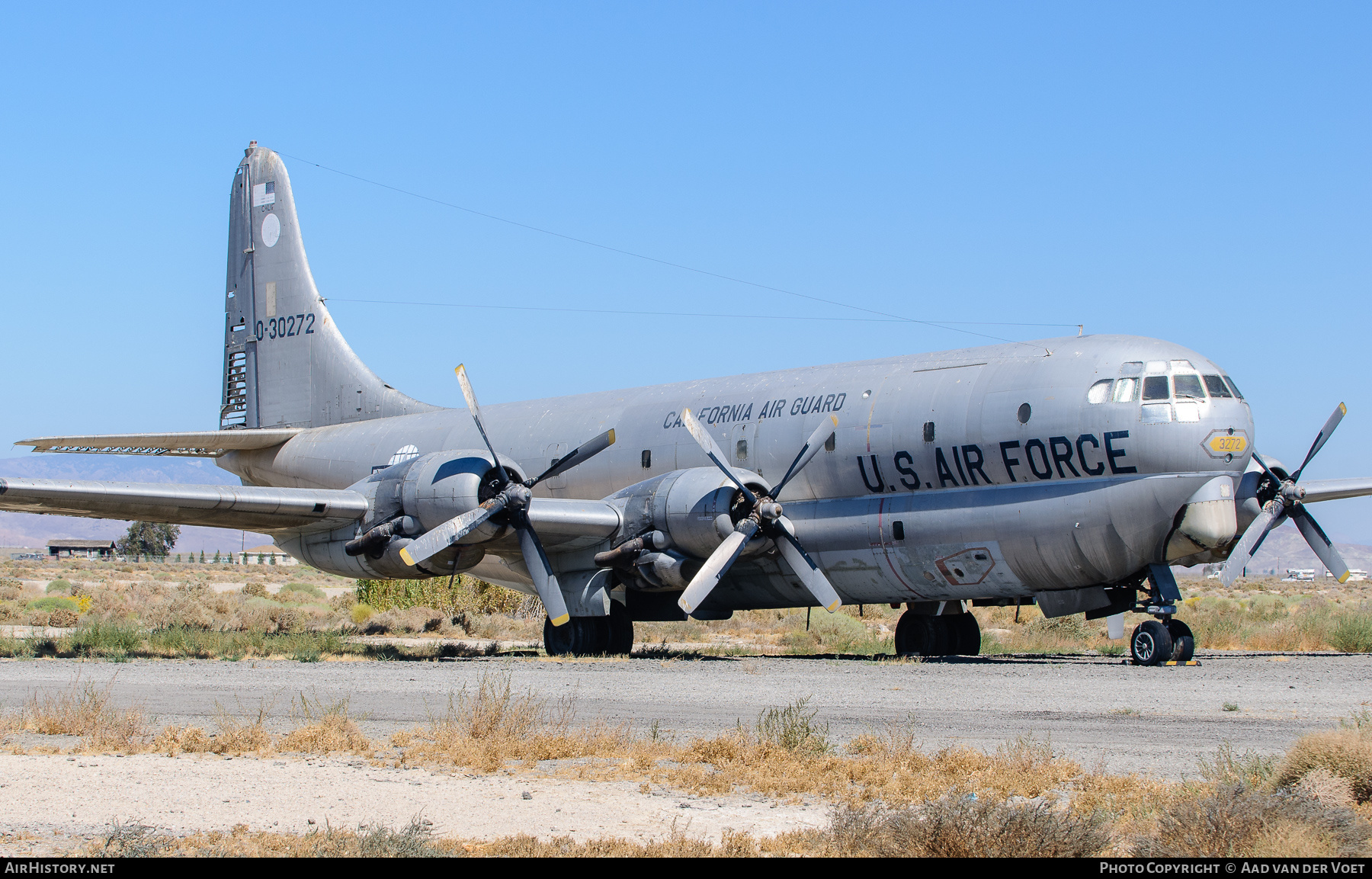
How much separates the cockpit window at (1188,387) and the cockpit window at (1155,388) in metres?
0.12

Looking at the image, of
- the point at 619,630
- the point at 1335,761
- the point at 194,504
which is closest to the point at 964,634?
the point at 619,630

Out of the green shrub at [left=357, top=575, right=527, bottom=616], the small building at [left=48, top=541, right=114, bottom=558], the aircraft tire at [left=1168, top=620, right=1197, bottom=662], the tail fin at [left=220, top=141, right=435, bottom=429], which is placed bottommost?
the small building at [left=48, top=541, right=114, bottom=558]

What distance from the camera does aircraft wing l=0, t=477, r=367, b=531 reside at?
67.8 ft

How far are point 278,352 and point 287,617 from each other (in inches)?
322

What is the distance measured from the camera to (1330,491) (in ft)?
73.9

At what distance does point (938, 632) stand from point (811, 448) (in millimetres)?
4380

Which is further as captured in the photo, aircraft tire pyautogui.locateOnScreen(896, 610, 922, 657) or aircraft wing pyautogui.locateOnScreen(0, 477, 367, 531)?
aircraft tire pyautogui.locateOnScreen(896, 610, 922, 657)

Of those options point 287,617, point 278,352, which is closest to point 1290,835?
point 278,352

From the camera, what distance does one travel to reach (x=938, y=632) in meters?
23.0

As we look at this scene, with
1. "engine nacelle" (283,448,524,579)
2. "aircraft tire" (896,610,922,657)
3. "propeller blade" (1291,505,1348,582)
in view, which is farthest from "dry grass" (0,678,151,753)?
"propeller blade" (1291,505,1348,582)

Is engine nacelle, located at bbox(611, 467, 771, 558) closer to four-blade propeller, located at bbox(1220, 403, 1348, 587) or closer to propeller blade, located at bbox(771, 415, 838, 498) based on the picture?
propeller blade, located at bbox(771, 415, 838, 498)

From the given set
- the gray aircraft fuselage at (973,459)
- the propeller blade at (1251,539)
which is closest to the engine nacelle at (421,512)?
the gray aircraft fuselage at (973,459)

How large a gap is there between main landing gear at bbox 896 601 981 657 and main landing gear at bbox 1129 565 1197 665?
412 centimetres

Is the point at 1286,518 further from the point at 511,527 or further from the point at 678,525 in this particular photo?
the point at 511,527
